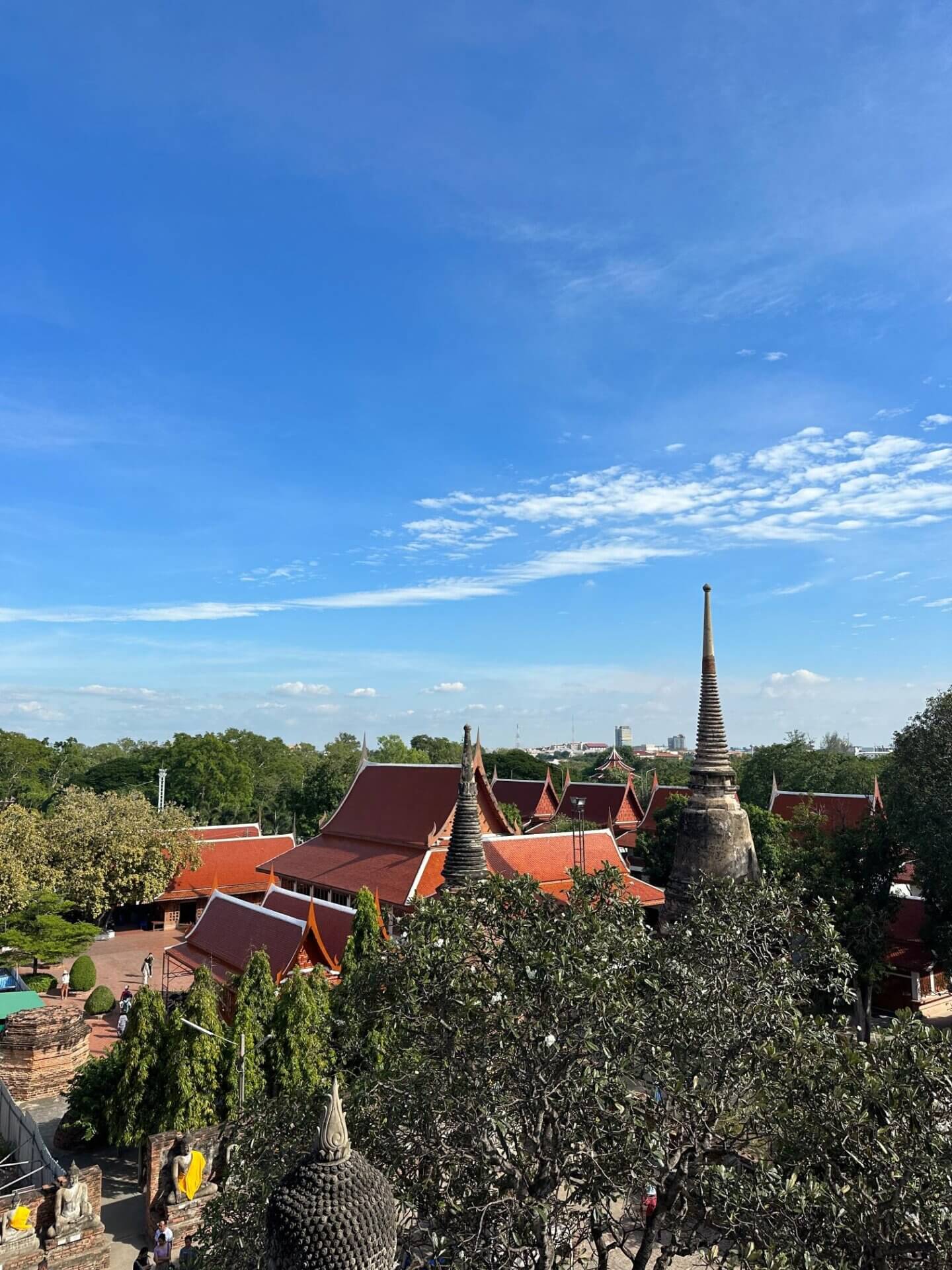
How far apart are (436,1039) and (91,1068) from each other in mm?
11579

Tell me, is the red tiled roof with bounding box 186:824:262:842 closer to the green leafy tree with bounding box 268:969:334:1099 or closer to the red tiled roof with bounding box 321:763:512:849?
the red tiled roof with bounding box 321:763:512:849

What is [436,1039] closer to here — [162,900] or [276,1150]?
[276,1150]

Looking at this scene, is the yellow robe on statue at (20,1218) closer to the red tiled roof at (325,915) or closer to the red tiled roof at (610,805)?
the red tiled roof at (325,915)

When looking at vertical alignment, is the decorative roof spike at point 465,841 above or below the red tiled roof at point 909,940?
above

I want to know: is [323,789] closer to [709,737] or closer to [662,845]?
[662,845]

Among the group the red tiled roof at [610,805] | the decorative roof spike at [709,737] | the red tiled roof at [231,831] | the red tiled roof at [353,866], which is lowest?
the red tiled roof at [231,831]

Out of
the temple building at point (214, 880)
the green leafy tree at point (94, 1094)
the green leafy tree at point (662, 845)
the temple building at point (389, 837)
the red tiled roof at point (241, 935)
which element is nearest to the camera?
the green leafy tree at point (94, 1094)

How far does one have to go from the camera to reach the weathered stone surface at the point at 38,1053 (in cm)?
1942

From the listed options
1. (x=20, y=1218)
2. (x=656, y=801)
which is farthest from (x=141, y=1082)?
(x=656, y=801)

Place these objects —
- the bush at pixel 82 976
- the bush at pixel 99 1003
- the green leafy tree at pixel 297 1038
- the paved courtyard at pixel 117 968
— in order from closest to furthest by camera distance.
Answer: the green leafy tree at pixel 297 1038, the paved courtyard at pixel 117 968, the bush at pixel 99 1003, the bush at pixel 82 976

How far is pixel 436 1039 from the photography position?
7.77 metres

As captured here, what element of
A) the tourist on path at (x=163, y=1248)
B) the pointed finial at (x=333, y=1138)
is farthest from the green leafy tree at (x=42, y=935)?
the pointed finial at (x=333, y=1138)

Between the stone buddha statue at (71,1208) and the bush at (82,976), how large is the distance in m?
16.7

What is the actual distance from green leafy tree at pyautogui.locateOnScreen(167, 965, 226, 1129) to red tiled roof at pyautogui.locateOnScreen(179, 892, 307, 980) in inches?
167
